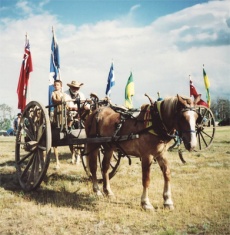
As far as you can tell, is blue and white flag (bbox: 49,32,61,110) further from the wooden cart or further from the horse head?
the horse head

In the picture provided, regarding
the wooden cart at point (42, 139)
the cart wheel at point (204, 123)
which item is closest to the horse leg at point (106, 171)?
the wooden cart at point (42, 139)

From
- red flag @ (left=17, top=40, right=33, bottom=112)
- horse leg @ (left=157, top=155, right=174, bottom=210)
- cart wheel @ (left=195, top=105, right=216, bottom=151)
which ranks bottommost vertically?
horse leg @ (left=157, top=155, right=174, bottom=210)

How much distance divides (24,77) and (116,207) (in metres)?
6.24

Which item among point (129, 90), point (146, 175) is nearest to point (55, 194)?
point (146, 175)

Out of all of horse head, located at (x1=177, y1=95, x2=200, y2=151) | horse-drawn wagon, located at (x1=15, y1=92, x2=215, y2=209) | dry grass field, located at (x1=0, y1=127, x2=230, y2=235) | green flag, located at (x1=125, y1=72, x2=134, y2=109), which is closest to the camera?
dry grass field, located at (x1=0, y1=127, x2=230, y2=235)

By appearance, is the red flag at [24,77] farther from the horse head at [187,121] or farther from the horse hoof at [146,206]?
the horse head at [187,121]

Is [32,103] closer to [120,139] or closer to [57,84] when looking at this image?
[57,84]

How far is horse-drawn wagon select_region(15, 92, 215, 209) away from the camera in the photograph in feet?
17.0

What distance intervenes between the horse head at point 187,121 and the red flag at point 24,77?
245 inches

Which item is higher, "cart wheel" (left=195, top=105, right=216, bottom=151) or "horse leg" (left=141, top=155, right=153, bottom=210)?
"cart wheel" (left=195, top=105, right=216, bottom=151)

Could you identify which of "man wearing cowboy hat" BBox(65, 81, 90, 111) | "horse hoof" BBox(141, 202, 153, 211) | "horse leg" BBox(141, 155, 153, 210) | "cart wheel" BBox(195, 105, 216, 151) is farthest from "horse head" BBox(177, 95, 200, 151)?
"man wearing cowboy hat" BBox(65, 81, 90, 111)

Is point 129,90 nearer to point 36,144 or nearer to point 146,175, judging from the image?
point 36,144

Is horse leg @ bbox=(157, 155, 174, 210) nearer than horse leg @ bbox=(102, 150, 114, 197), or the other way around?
horse leg @ bbox=(157, 155, 174, 210)

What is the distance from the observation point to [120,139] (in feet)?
19.8
